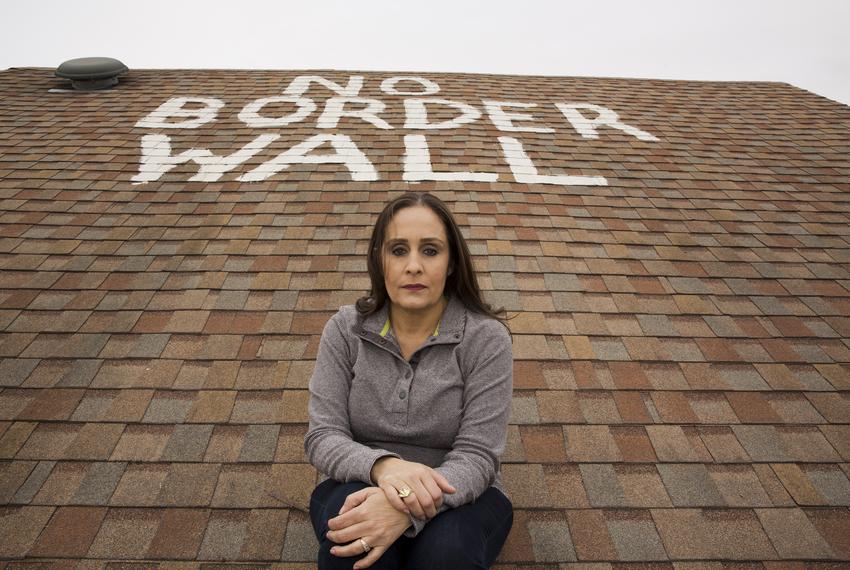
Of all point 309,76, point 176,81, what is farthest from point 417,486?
point 176,81

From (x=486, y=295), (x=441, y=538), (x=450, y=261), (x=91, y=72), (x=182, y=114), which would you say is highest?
(x=91, y=72)

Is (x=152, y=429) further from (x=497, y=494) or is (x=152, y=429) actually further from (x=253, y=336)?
(x=497, y=494)

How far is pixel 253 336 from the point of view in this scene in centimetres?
252

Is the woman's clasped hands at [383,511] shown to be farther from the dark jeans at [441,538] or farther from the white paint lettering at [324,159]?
the white paint lettering at [324,159]

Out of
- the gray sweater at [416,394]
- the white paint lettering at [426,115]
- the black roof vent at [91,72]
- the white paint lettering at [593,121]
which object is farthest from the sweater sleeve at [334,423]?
the black roof vent at [91,72]

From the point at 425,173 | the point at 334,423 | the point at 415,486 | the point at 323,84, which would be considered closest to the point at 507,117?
the point at 425,173

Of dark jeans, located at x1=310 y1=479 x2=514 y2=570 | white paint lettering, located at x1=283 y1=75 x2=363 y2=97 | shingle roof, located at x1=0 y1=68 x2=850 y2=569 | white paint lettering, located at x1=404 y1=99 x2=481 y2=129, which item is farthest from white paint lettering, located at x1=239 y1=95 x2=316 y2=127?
dark jeans, located at x1=310 y1=479 x2=514 y2=570

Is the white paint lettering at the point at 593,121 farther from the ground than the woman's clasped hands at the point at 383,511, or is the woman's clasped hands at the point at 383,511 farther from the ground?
the white paint lettering at the point at 593,121

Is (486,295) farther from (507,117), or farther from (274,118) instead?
(274,118)

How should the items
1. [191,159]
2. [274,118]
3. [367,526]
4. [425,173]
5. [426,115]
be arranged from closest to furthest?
1. [367,526]
2. [425,173]
3. [191,159]
4. [274,118]
5. [426,115]

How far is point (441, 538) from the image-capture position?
117 cm

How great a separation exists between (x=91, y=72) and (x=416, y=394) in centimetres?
610

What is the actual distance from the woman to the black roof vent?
18.7ft

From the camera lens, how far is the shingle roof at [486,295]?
5.73 feet
